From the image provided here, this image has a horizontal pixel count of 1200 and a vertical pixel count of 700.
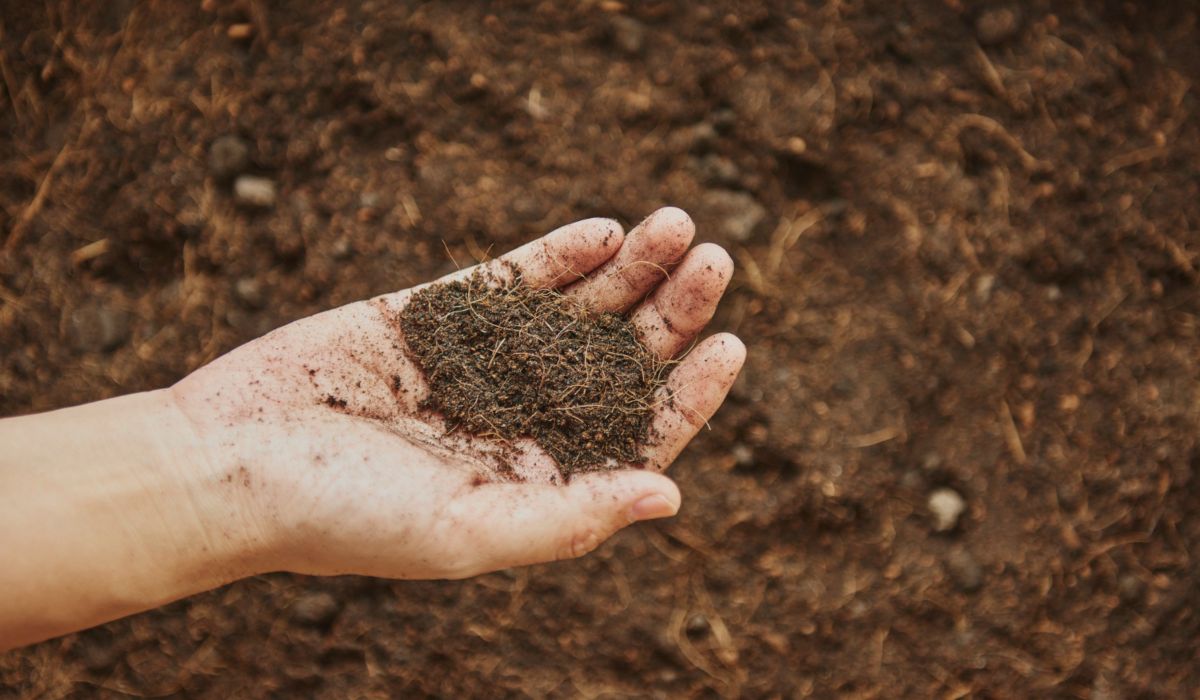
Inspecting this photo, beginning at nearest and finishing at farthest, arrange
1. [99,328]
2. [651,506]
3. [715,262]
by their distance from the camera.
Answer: [651,506] < [715,262] < [99,328]

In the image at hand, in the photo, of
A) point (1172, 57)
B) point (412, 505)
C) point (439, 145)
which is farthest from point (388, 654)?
point (1172, 57)

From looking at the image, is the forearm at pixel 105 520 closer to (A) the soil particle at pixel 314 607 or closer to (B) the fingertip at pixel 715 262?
(A) the soil particle at pixel 314 607

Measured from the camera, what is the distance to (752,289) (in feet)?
7.82

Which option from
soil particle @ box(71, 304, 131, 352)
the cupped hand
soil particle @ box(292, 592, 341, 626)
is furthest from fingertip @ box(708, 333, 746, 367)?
soil particle @ box(71, 304, 131, 352)

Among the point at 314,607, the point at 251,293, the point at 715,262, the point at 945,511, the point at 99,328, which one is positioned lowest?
the point at 314,607

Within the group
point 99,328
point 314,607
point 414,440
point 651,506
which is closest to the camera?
point 651,506

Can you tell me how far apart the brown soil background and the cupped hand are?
42cm

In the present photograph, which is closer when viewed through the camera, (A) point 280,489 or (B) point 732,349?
(A) point 280,489

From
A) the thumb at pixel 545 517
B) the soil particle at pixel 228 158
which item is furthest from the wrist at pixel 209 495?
the soil particle at pixel 228 158

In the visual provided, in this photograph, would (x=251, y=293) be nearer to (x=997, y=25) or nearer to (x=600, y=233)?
(x=600, y=233)

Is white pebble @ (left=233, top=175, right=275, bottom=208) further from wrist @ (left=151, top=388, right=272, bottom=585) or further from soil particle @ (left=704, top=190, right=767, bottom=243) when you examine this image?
soil particle @ (left=704, top=190, right=767, bottom=243)

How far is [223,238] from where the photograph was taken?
7.86 feet

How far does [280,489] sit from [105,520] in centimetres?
35

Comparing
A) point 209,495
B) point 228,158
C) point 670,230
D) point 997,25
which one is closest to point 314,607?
point 209,495
